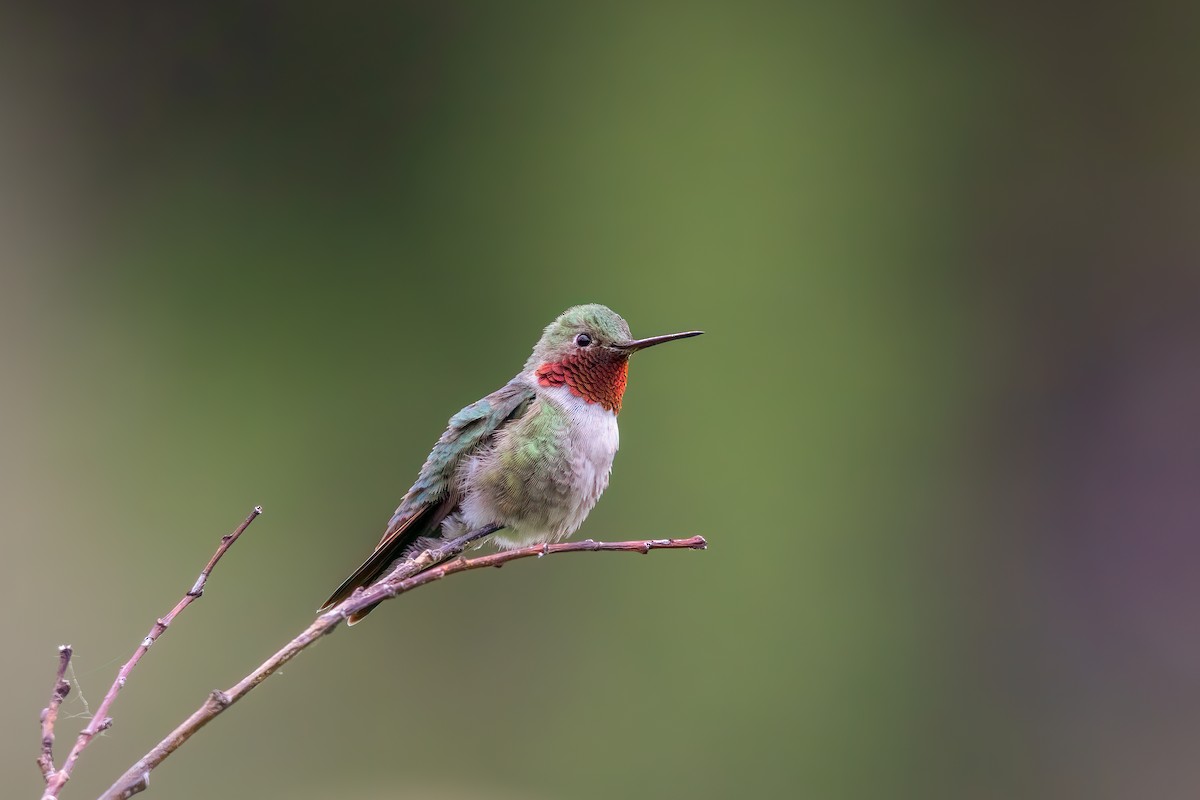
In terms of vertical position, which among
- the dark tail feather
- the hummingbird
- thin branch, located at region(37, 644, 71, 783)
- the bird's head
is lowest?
thin branch, located at region(37, 644, 71, 783)

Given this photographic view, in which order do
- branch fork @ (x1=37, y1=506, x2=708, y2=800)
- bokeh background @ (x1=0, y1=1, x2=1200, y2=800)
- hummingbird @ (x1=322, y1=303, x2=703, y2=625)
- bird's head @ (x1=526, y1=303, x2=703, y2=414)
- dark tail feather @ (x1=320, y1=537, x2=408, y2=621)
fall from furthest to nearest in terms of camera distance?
bokeh background @ (x1=0, y1=1, x2=1200, y2=800)
bird's head @ (x1=526, y1=303, x2=703, y2=414)
hummingbird @ (x1=322, y1=303, x2=703, y2=625)
dark tail feather @ (x1=320, y1=537, x2=408, y2=621)
branch fork @ (x1=37, y1=506, x2=708, y2=800)

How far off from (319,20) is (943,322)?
162 inches

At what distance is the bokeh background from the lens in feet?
19.7

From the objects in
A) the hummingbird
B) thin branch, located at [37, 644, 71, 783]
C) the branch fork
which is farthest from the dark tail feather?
thin branch, located at [37, 644, 71, 783]

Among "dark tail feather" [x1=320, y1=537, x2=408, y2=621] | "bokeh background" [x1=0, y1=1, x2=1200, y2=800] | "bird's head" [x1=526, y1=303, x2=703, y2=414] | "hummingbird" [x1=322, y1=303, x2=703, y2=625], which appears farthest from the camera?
"bokeh background" [x1=0, y1=1, x2=1200, y2=800]

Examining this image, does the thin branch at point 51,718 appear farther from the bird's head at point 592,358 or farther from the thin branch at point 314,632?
the bird's head at point 592,358

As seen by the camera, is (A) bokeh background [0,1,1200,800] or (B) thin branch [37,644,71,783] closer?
(B) thin branch [37,644,71,783]

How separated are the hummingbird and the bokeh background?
3.10 m

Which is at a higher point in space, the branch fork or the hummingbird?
the hummingbird

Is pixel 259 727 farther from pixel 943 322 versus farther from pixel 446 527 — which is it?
pixel 943 322

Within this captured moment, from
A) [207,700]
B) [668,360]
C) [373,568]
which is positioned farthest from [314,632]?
[668,360]

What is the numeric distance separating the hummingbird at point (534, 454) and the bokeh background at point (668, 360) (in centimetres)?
310

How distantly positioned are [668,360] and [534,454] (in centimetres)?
365

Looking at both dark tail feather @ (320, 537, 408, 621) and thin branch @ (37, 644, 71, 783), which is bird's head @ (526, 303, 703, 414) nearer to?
dark tail feather @ (320, 537, 408, 621)
